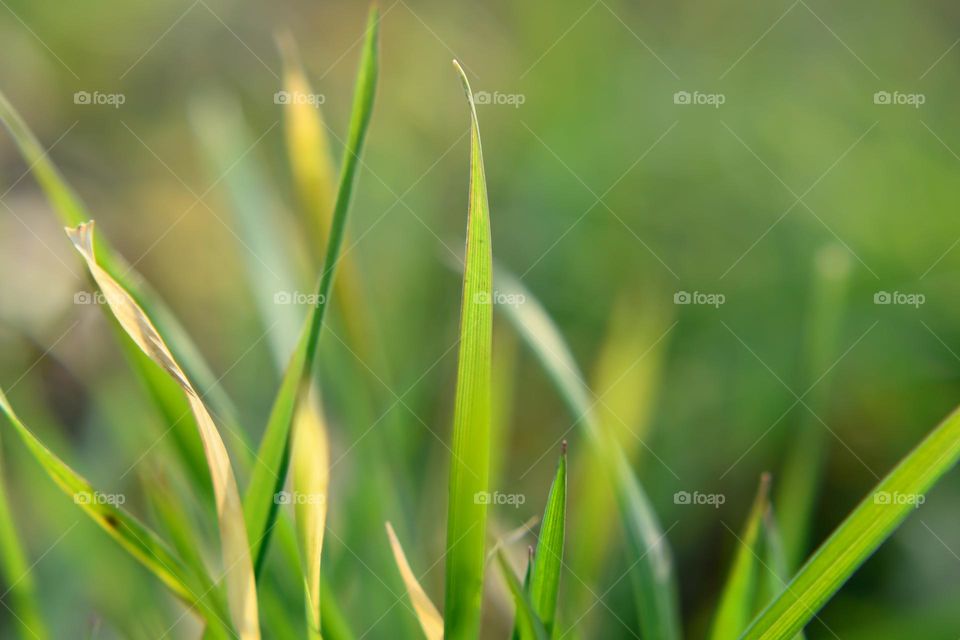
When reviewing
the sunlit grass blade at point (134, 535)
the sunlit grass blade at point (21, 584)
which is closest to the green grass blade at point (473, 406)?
the sunlit grass blade at point (134, 535)

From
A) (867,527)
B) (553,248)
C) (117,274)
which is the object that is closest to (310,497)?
(117,274)

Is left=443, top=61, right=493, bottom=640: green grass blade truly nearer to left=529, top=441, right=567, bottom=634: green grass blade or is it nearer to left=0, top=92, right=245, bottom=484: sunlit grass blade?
left=529, top=441, right=567, bottom=634: green grass blade

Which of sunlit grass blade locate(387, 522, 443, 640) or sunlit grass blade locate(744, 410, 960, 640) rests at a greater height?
sunlit grass blade locate(744, 410, 960, 640)

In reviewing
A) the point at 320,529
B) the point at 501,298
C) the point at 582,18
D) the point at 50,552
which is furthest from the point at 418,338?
the point at 582,18

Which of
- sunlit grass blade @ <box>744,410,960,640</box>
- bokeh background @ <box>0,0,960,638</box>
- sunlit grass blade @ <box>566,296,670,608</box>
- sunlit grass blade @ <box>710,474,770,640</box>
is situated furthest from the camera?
bokeh background @ <box>0,0,960,638</box>

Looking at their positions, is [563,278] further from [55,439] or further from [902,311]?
[55,439]

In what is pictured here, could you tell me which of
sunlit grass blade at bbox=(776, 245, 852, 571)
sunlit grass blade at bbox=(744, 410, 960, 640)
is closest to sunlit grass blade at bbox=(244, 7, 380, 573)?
sunlit grass blade at bbox=(744, 410, 960, 640)
